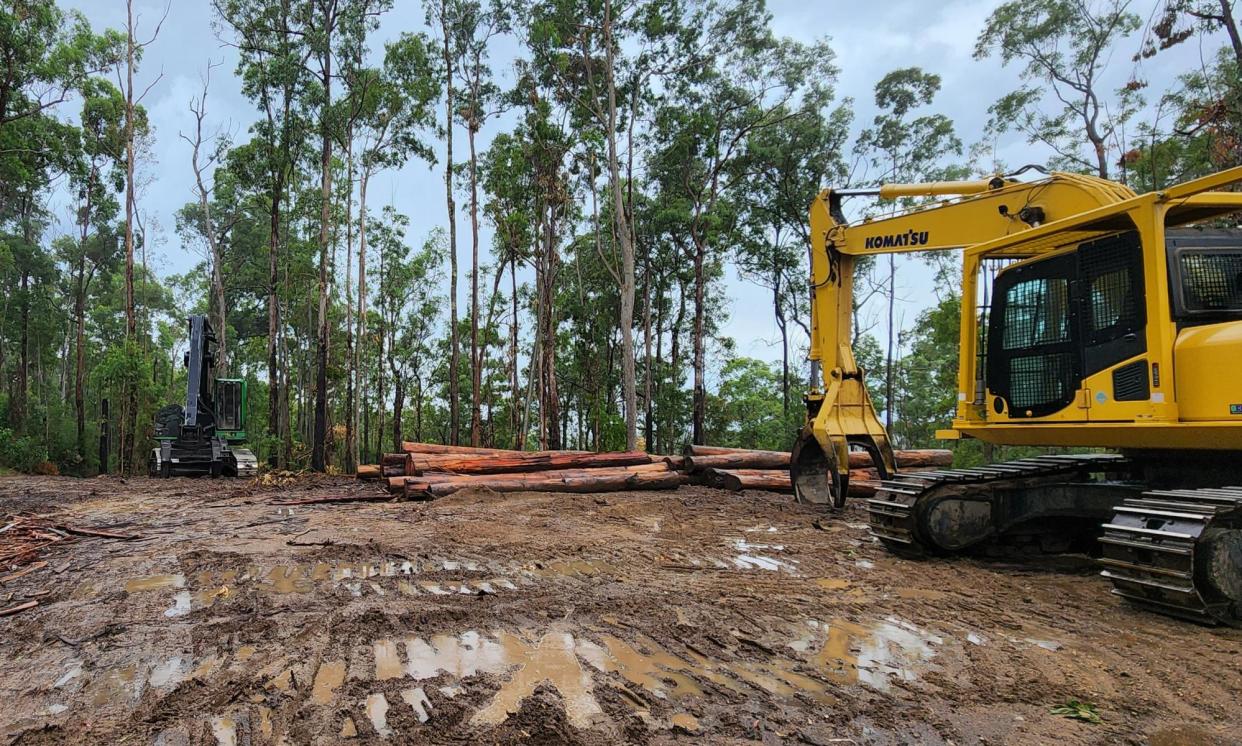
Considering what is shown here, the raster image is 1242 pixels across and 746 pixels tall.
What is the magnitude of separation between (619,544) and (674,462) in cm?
615

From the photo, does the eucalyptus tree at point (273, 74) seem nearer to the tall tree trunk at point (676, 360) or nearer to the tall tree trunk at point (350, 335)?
the tall tree trunk at point (350, 335)

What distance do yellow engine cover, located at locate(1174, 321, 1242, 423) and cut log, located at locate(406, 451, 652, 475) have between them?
9.40 metres

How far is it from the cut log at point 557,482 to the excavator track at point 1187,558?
323 inches

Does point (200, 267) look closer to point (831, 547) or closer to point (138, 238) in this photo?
point (138, 238)

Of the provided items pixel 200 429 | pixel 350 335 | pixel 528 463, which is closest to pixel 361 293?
pixel 350 335

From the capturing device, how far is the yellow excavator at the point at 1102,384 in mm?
4285

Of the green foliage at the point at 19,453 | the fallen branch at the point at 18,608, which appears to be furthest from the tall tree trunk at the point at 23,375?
the fallen branch at the point at 18,608

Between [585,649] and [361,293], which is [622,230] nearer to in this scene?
[361,293]

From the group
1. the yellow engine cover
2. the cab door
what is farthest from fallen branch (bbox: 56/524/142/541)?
the yellow engine cover

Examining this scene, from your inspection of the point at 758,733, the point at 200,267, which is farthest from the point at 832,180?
the point at 200,267

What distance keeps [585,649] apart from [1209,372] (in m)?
4.44

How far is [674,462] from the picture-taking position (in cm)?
1302

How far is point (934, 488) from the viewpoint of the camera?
19.7 ft

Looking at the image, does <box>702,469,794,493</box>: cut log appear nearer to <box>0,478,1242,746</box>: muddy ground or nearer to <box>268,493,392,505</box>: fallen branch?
<box>0,478,1242,746</box>: muddy ground
